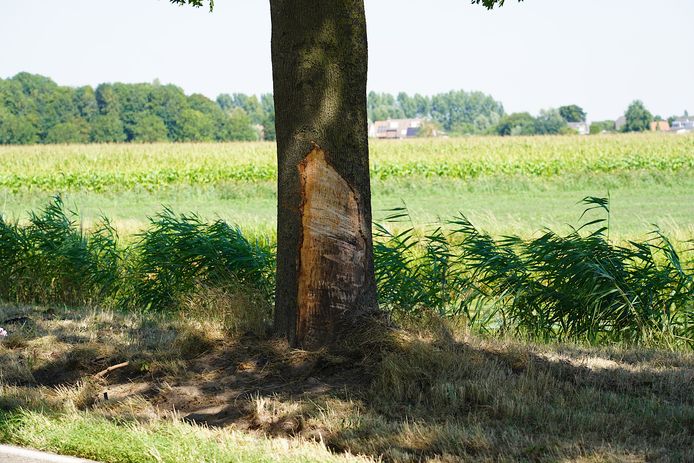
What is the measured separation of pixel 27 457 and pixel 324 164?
2641 millimetres

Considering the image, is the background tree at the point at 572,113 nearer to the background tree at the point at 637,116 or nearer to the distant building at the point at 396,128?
the background tree at the point at 637,116

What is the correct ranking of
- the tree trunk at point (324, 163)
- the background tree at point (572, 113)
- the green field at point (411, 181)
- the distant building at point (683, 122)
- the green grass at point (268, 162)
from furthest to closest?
the background tree at point (572, 113)
the distant building at point (683, 122)
the green grass at point (268, 162)
the green field at point (411, 181)
the tree trunk at point (324, 163)

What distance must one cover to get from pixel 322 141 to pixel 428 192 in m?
25.0

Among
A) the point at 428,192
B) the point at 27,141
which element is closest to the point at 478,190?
the point at 428,192

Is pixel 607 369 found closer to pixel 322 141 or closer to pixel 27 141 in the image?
pixel 322 141

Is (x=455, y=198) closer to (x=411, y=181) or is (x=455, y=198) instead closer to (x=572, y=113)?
(x=411, y=181)

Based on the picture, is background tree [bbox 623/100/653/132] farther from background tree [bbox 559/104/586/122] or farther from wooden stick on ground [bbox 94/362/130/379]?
wooden stick on ground [bbox 94/362/130/379]

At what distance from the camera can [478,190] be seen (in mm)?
31281

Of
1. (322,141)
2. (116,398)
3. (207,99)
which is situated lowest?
(116,398)

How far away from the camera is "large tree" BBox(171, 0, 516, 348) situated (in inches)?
238

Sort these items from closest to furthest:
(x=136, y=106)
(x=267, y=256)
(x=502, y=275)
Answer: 1. (x=502, y=275)
2. (x=267, y=256)
3. (x=136, y=106)

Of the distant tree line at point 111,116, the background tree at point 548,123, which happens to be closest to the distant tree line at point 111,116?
the distant tree line at point 111,116

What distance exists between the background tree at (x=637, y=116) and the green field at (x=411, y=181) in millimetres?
86161

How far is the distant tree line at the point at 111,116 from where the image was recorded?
286 ft
